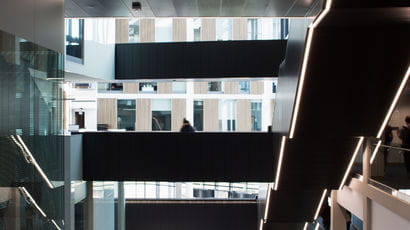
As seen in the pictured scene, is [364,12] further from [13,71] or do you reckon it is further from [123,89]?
[123,89]

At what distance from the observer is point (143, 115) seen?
16.7 m

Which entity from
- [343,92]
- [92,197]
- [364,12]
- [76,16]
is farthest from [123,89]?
[364,12]

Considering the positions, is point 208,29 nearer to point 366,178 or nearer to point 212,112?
point 212,112

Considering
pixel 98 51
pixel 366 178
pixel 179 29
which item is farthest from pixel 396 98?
pixel 179 29

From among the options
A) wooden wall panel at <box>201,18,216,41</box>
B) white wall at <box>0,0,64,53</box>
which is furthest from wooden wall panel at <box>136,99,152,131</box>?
white wall at <box>0,0,64,53</box>

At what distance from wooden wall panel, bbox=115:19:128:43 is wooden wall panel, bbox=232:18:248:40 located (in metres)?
3.38

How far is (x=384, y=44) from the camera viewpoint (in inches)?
202

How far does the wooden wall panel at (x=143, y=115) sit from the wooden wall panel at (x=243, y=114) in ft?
12.0

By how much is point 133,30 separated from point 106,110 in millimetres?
4319

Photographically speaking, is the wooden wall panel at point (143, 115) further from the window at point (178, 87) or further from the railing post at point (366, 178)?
the railing post at point (366, 178)

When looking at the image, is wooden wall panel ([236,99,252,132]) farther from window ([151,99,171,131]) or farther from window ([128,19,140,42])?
window ([128,19,140,42])

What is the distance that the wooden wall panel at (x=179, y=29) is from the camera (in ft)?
43.7

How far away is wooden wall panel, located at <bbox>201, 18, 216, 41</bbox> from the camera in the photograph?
42.9ft

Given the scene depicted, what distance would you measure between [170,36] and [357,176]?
26.7 feet
